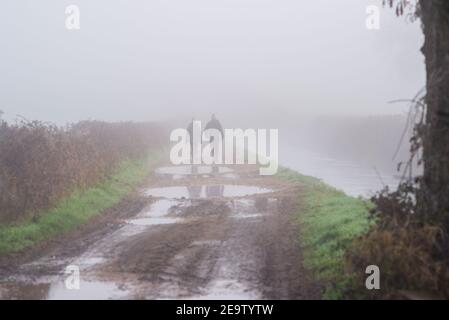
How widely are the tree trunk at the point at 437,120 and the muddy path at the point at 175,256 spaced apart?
7.09 ft

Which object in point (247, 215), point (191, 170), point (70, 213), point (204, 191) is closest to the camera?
point (70, 213)

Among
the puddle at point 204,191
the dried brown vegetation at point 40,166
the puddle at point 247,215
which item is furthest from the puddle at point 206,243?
the puddle at point 204,191

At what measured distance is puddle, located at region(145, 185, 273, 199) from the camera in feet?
63.4

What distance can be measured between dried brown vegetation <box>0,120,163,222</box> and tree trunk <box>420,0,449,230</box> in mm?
9550

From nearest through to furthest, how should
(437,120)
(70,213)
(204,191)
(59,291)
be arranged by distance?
(437,120) → (59,291) → (70,213) → (204,191)

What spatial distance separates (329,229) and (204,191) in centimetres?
899

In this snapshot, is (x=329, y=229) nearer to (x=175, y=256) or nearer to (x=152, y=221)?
(x=175, y=256)

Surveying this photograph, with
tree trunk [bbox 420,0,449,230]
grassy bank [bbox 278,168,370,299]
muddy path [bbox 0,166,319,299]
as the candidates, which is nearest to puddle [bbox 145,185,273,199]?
muddy path [bbox 0,166,319,299]

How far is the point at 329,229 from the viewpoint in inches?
472

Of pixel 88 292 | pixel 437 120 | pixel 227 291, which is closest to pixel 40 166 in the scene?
pixel 88 292

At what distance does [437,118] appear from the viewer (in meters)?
7.92

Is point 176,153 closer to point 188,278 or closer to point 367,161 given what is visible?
point 367,161

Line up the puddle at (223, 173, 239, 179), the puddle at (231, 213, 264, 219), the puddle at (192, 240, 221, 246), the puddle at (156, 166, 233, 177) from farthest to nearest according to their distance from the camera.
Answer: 1. the puddle at (156, 166, 233, 177)
2. the puddle at (223, 173, 239, 179)
3. the puddle at (231, 213, 264, 219)
4. the puddle at (192, 240, 221, 246)

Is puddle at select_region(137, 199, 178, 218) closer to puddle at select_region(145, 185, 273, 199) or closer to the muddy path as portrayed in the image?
the muddy path
